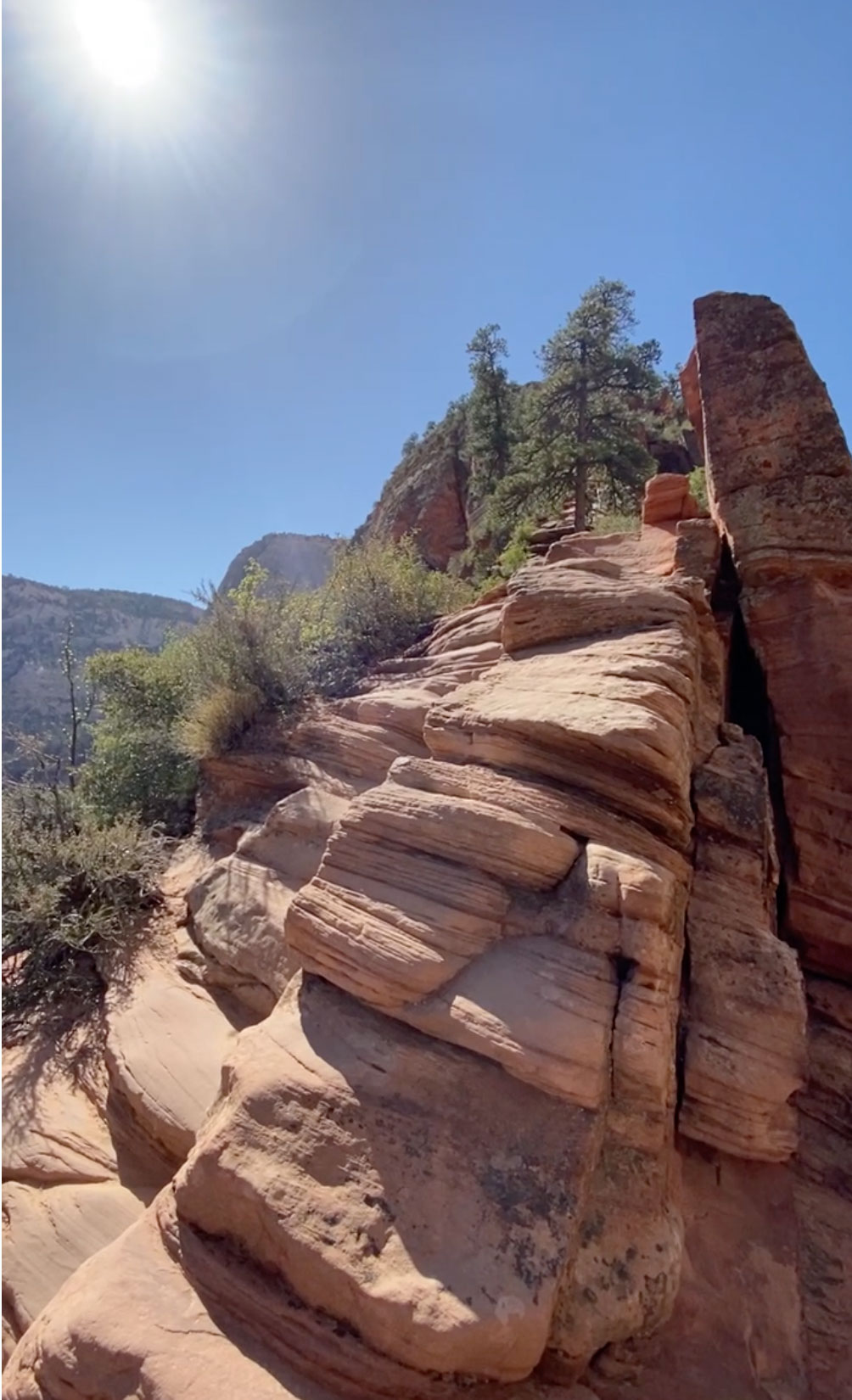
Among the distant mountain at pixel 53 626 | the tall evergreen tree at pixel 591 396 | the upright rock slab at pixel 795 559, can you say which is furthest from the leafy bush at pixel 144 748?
the distant mountain at pixel 53 626

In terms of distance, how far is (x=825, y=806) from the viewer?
6391mm

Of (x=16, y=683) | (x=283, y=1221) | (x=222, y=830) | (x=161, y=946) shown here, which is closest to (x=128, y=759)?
(x=222, y=830)

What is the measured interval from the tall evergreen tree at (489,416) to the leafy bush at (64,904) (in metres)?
17.8

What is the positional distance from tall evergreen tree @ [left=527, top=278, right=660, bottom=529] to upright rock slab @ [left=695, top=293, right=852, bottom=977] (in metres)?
8.87

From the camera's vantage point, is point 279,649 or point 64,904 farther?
point 279,649

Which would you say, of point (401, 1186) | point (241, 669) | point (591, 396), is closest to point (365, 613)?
point (241, 669)

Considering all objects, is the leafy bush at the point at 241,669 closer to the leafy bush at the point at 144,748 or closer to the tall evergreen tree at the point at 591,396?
the leafy bush at the point at 144,748

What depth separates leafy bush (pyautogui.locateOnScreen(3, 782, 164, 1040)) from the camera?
6.57 m

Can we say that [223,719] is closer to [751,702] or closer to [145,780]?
[145,780]

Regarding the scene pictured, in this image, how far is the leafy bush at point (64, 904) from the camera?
6574mm

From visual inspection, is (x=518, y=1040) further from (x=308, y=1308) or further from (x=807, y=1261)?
→ (x=807, y=1261)

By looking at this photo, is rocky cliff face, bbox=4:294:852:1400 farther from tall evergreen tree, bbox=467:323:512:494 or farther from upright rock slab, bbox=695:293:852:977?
tall evergreen tree, bbox=467:323:512:494

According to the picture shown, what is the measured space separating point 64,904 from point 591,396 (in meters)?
16.5

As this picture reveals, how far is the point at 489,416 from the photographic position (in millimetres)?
22891
